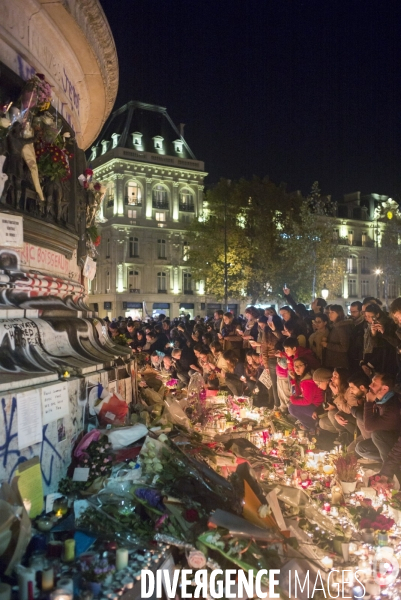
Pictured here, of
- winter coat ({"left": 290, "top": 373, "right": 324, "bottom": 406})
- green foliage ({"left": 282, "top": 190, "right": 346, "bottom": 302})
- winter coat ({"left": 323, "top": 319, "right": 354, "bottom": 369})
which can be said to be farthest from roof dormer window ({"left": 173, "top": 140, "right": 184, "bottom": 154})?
winter coat ({"left": 290, "top": 373, "right": 324, "bottom": 406})

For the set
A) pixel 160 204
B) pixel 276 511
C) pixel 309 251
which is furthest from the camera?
pixel 160 204

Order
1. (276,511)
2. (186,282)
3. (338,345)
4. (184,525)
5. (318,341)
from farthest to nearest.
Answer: (186,282) → (318,341) → (338,345) → (276,511) → (184,525)

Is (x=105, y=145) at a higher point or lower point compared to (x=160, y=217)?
higher

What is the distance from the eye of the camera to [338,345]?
8453 millimetres

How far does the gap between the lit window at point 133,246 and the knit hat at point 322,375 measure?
41.0 metres

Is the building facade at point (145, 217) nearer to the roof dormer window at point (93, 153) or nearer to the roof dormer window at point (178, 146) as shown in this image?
the roof dormer window at point (178, 146)

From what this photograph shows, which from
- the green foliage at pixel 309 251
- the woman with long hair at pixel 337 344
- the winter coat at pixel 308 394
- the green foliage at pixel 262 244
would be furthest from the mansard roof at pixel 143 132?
the winter coat at pixel 308 394

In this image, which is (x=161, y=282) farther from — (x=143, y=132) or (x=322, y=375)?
(x=322, y=375)

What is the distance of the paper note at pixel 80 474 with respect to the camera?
481 centimetres

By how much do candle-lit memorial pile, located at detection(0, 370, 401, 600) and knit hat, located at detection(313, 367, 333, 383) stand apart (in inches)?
60.5

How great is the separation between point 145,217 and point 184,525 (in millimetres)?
45059

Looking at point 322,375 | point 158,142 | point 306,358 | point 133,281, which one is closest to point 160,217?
point 133,281

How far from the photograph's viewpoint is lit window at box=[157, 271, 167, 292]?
49344 millimetres

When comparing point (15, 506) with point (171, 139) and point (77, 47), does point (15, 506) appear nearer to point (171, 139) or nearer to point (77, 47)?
point (77, 47)
